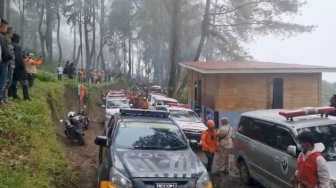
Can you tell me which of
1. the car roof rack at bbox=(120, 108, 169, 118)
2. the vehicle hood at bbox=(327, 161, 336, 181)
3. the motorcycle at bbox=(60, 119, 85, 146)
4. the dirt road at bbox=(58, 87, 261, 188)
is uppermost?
the car roof rack at bbox=(120, 108, 169, 118)

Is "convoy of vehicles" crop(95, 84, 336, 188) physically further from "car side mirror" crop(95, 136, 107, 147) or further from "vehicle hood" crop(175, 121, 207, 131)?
"vehicle hood" crop(175, 121, 207, 131)

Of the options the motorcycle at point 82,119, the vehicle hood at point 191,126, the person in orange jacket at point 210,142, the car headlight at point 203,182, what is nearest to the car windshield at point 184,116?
the vehicle hood at point 191,126

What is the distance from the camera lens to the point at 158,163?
284 inches

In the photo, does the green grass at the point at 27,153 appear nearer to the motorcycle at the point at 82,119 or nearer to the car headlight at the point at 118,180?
the car headlight at the point at 118,180

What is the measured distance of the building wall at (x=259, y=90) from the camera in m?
20.4

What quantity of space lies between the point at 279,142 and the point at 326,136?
0.97 m

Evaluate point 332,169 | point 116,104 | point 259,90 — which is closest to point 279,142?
point 332,169

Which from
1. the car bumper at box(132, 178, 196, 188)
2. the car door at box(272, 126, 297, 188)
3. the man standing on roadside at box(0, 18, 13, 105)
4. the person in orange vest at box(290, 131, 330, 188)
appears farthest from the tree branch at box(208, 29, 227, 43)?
the person in orange vest at box(290, 131, 330, 188)

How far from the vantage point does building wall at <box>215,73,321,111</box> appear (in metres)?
20.4

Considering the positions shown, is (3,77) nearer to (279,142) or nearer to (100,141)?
(100,141)

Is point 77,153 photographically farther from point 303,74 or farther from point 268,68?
point 303,74

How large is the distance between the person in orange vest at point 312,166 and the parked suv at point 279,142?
4.34 ft

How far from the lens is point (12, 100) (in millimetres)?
11594

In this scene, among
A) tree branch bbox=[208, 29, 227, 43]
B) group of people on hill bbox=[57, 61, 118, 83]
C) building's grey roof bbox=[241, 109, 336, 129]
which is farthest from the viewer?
tree branch bbox=[208, 29, 227, 43]
